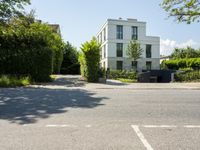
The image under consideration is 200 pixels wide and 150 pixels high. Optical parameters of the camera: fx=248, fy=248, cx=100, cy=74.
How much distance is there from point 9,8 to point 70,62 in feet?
90.3

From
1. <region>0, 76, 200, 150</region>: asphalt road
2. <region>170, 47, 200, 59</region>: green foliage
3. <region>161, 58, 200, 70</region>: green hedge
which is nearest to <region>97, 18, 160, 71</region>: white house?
<region>161, 58, 200, 70</region>: green hedge

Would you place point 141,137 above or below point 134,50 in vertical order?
below

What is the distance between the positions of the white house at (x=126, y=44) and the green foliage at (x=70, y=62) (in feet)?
21.5

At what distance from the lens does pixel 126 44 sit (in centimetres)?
4438

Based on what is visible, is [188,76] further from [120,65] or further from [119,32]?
[119,32]

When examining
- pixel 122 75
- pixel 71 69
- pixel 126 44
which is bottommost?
pixel 122 75

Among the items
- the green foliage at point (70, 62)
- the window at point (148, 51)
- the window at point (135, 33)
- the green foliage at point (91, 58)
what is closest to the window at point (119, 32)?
the window at point (135, 33)

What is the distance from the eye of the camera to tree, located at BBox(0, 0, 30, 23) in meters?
20.1

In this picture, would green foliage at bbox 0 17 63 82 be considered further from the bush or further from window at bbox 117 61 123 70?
the bush

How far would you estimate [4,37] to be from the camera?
2006cm

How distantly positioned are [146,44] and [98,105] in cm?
3721

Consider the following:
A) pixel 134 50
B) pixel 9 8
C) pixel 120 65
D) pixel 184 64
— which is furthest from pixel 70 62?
pixel 9 8

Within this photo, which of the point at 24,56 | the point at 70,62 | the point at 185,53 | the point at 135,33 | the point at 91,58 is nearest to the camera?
the point at 24,56

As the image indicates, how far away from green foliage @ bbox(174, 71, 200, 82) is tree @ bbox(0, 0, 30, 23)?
1555 centimetres
